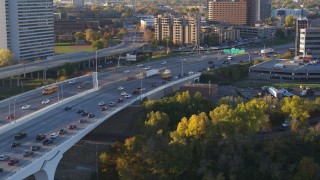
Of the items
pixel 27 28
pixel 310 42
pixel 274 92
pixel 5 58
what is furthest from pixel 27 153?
pixel 27 28

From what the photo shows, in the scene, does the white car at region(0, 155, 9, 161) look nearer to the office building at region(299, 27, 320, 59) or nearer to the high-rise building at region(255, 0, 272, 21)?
the office building at region(299, 27, 320, 59)

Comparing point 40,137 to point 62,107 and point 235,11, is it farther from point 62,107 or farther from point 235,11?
point 235,11

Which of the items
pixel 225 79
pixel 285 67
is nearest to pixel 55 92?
pixel 225 79

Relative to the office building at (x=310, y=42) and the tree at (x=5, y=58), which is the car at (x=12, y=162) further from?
the office building at (x=310, y=42)

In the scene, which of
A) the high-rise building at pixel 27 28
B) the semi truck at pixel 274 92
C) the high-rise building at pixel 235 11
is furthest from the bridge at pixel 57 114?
the high-rise building at pixel 235 11

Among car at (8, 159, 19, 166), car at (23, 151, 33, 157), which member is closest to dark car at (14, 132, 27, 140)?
car at (23, 151, 33, 157)

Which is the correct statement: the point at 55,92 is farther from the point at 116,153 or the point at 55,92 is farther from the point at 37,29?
the point at 37,29
